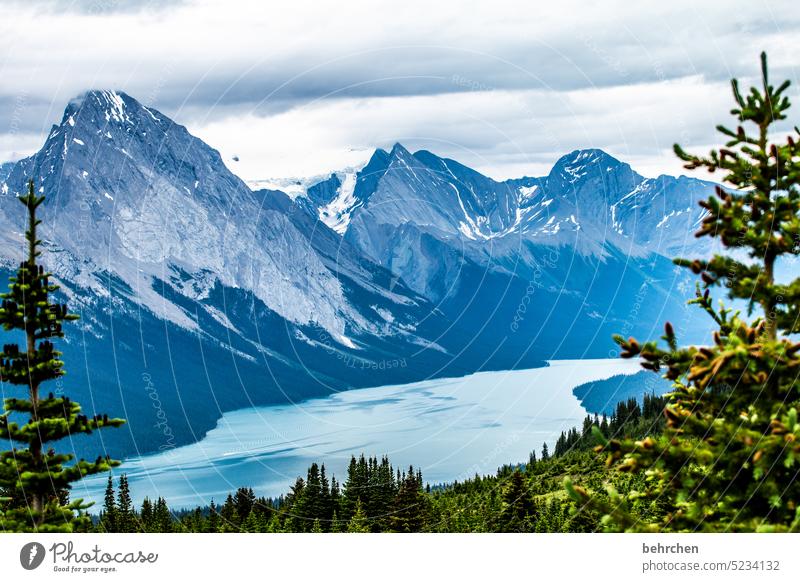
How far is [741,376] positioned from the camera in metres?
18.7

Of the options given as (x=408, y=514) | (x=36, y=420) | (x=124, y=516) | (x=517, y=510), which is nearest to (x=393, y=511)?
(x=408, y=514)

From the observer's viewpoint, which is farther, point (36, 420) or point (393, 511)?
point (393, 511)

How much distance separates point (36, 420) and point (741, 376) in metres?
20.0

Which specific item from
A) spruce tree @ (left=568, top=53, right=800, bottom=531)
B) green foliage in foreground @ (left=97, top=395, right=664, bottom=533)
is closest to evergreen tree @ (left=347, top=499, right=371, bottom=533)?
green foliage in foreground @ (left=97, top=395, right=664, bottom=533)

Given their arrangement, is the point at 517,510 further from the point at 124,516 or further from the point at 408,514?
the point at 124,516

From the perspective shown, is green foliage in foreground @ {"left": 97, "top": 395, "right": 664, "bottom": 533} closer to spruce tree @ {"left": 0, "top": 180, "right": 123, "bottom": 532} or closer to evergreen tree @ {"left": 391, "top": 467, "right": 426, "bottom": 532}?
evergreen tree @ {"left": 391, "top": 467, "right": 426, "bottom": 532}

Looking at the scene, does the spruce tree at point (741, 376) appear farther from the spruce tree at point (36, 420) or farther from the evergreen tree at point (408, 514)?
the evergreen tree at point (408, 514)

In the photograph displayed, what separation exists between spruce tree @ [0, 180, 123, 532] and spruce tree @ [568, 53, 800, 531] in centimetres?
1640

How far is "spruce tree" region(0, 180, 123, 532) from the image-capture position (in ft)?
92.5

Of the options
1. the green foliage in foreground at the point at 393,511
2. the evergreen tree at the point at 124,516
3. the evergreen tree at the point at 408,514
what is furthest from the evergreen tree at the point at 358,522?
the evergreen tree at the point at 124,516

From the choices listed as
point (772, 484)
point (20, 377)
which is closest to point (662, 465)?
point (772, 484)

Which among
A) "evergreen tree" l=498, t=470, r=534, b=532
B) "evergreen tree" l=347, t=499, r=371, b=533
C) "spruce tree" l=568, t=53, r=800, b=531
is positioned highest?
"spruce tree" l=568, t=53, r=800, b=531

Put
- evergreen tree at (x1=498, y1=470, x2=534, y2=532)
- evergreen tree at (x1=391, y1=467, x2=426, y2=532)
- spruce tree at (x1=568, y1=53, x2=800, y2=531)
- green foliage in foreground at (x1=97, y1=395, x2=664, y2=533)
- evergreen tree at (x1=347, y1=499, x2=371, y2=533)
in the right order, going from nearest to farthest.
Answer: spruce tree at (x1=568, y1=53, x2=800, y2=531), evergreen tree at (x1=391, y1=467, x2=426, y2=532), evergreen tree at (x1=347, y1=499, x2=371, y2=533), green foliage in foreground at (x1=97, y1=395, x2=664, y2=533), evergreen tree at (x1=498, y1=470, x2=534, y2=532)
